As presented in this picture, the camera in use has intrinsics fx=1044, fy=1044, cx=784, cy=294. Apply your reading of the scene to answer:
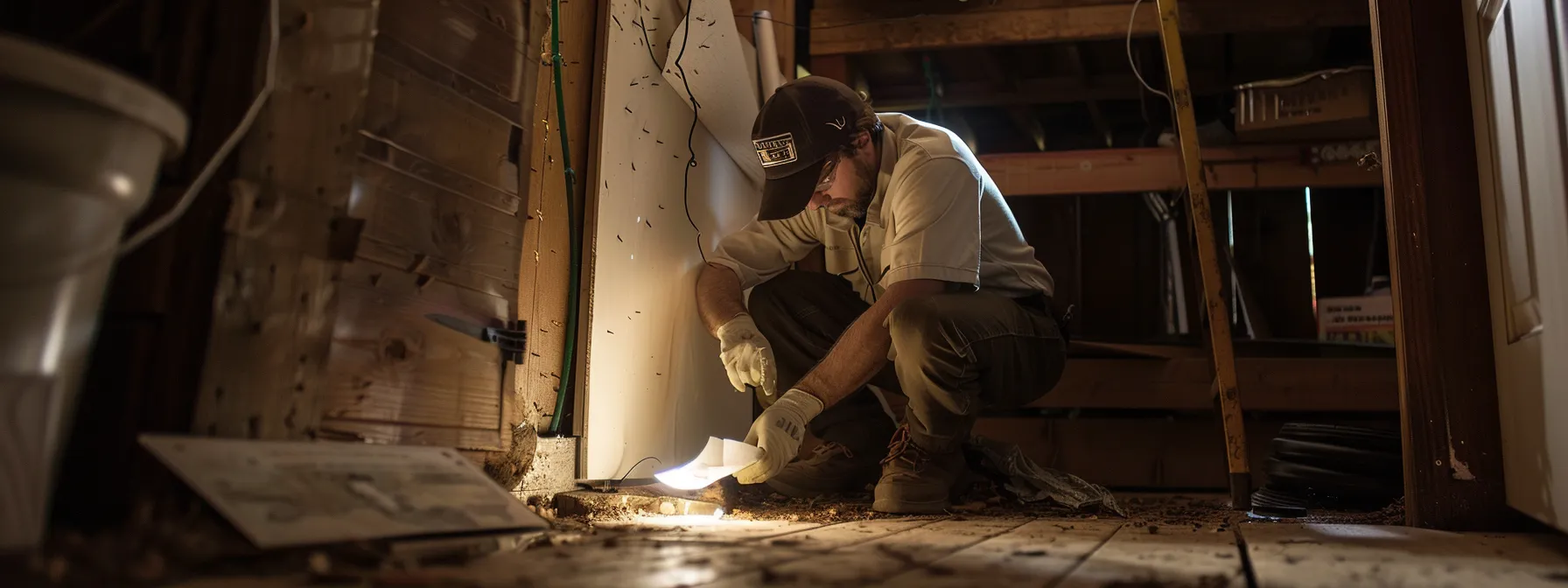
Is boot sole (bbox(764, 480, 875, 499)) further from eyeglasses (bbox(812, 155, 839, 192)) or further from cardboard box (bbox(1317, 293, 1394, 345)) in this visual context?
cardboard box (bbox(1317, 293, 1394, 345))

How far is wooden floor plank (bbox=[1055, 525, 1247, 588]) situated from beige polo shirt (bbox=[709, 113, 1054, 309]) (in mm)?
799

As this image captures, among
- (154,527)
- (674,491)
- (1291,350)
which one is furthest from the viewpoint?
(1291,350)

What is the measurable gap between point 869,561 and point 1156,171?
101 inches

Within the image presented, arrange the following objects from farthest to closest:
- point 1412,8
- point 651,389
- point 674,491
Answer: point 651,389
point 674,491
point 1412,8

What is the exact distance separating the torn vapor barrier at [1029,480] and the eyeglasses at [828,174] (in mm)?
680

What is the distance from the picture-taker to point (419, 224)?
4.26 feet

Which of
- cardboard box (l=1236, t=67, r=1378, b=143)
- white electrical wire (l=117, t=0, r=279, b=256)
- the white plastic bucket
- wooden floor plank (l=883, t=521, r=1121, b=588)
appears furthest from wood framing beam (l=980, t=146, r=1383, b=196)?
the white plastic bucket

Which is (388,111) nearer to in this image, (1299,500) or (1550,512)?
(1550,512)

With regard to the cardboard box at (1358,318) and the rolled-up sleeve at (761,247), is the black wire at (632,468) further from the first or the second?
the cardboard box at (1358,318)

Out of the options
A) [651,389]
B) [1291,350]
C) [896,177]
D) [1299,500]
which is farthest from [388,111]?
[1291,350]

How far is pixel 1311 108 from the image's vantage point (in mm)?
2957

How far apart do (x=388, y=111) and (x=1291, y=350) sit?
2.86 m

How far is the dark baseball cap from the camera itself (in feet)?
7.26

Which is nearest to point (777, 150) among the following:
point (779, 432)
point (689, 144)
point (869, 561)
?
point (689, 144)
